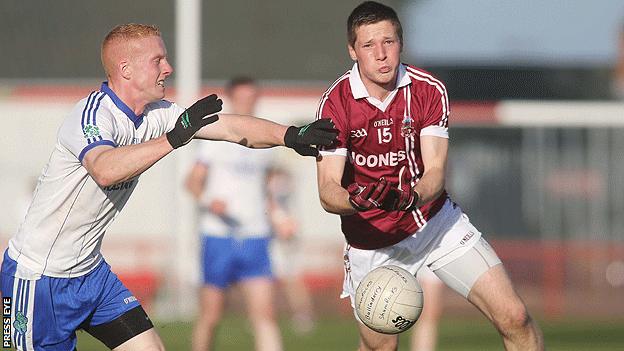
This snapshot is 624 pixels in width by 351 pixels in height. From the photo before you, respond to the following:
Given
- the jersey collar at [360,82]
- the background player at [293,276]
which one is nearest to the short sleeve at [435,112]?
the jersey collar at [360,82]

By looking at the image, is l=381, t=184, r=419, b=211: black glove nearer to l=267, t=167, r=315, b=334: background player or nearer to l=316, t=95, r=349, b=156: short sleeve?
l=316, t=95, r=349, b=156: short sleeve

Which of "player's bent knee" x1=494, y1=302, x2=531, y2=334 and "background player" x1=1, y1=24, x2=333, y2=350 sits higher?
"background player" x1=1, y1=24, x2=333, y2=350

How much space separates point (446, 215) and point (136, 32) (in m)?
2.17

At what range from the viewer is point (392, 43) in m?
6.90

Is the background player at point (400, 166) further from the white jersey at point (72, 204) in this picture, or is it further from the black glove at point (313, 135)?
the white jersey at point (72, 204)

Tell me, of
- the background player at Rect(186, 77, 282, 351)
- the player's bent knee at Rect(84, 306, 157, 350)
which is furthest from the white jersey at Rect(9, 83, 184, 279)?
the background player at Rect(186, 77, 282, 351)

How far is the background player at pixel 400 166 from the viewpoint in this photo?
22.7 ft

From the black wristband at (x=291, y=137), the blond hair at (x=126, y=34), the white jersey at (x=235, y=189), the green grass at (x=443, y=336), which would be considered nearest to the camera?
the blond hair at (x=126, y=34)

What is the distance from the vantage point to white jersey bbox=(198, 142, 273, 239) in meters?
10.2

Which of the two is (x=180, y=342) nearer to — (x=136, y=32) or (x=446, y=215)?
(x=446, y=215)

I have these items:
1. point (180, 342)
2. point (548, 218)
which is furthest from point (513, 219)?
point (180, 342)

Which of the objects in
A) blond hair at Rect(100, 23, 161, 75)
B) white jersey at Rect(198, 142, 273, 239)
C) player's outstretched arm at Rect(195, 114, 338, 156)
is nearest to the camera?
blond hair at Rect(100, 23, 161, 75)

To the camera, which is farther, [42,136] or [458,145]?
[458,145]

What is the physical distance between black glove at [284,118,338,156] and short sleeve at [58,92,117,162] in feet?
3.13
